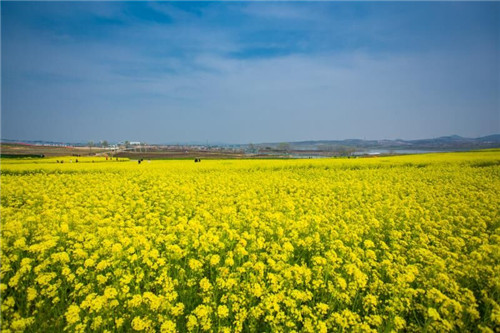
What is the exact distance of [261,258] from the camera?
5.18m

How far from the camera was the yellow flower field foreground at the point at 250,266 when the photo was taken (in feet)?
11.8

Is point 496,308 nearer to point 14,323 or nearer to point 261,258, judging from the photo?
point 261,258

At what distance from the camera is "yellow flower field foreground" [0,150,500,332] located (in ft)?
11.8

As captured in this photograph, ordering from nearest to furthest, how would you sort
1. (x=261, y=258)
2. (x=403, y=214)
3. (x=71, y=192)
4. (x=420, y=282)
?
(x=420, y=282), (x=261, y=258), (x=403, y=214), (x=71, y=192)

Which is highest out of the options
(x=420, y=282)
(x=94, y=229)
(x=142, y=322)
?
(x=94, y=229)

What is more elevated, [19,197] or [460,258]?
[19,197]

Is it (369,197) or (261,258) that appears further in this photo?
(369,197)

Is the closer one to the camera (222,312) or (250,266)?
(222,312)

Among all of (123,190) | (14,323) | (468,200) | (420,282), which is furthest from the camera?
(123,190)

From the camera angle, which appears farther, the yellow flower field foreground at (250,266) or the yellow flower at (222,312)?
the yellow flower field foreground at (250,266)

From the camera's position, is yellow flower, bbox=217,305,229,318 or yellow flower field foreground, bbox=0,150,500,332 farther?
yellow flower field foreground, bbox=0,150,500,332

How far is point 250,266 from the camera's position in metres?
4.52

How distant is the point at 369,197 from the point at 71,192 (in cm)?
1364

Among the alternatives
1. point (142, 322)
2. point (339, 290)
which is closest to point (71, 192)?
point (142, 322)
